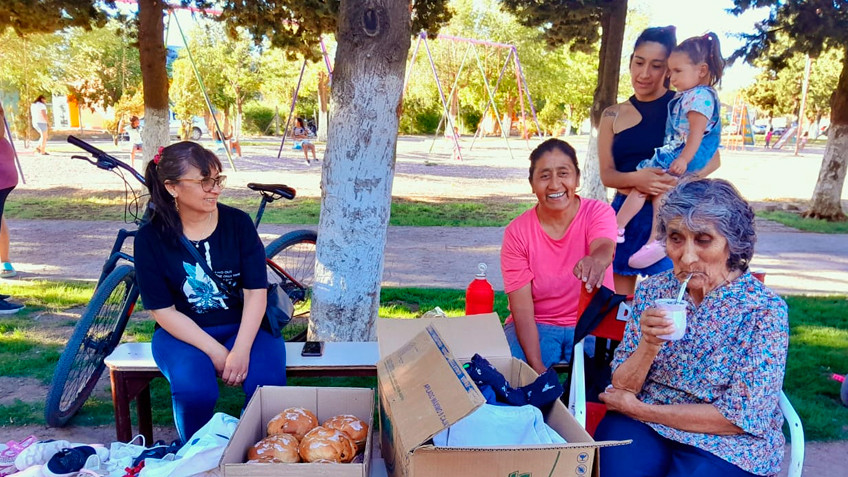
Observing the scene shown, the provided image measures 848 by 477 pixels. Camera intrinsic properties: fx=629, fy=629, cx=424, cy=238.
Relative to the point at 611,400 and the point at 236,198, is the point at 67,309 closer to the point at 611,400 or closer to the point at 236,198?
the point at 611,400

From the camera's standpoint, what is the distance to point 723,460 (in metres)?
2.08

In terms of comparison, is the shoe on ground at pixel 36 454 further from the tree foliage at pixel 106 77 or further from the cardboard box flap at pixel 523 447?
the tree foliage at pixel 106 77

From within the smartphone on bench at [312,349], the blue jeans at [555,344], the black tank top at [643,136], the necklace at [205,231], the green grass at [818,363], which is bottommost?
the green grass at [818,363]

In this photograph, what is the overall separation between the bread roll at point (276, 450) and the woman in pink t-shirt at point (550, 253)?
1.25m

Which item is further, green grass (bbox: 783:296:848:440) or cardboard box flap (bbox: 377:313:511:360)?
green grass (bbox: 783:296:848:440)

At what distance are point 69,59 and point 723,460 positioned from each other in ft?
89.4

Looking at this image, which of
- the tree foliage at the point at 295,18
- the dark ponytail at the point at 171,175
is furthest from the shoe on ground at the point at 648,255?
the tree foliage at the point at 295,18

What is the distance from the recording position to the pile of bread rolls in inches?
82.7

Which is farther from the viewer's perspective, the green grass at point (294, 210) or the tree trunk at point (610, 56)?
the green grass at point (294, 210)

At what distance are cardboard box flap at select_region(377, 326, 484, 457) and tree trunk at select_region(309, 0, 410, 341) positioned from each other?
1479 mm

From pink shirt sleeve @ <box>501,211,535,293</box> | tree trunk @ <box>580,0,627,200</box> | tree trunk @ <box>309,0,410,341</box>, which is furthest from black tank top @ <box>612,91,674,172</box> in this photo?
tree trunk @ <box>580,0,627,200</box>

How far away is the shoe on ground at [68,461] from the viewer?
2.24m

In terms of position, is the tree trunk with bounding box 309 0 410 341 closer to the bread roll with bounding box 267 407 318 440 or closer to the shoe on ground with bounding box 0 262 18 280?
the bread roll with bounding box 267 407 318 440

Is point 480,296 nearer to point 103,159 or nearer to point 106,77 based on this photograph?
point 103,159
